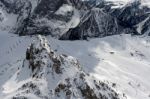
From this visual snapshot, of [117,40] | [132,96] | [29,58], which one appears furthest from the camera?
[117,40]

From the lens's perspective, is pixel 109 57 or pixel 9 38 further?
pixel 9 38

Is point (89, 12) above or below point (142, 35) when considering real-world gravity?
above

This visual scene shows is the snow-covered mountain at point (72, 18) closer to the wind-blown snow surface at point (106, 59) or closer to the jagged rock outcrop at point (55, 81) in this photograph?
the wind-blown snow surface at point (106, 59)

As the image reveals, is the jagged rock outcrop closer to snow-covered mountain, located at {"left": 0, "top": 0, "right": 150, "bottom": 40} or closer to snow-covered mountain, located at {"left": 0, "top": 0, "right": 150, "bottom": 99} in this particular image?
snow-covered mountain, located at {"left": 0, "top": 0, "right": 150, "bottom": 99}

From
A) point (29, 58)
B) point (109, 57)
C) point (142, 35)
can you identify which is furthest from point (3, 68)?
point (142, 35)

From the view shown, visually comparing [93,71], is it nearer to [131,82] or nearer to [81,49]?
[131,82]

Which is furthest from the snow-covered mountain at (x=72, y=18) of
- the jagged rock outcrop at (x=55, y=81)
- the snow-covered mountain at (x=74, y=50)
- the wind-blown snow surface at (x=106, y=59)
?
the jagged rock outcrop at (x=55, y=81)

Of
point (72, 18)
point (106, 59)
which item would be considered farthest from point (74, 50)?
point (72, 18)
